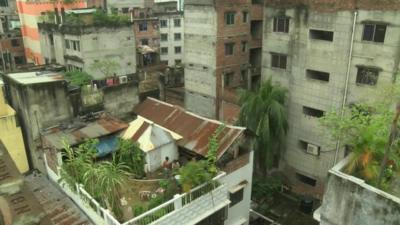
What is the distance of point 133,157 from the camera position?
17.1 m

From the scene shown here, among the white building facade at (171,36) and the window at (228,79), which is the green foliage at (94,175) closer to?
the window at (228,79)

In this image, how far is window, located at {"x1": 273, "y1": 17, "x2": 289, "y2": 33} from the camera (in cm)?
2638

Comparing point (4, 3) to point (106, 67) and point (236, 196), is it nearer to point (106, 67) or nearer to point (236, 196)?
point (106, 67)

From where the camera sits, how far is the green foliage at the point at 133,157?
17.0m

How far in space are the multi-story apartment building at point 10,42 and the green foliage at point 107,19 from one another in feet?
62.6

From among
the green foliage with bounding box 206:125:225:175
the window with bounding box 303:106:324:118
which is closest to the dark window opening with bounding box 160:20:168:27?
the window with bounding box 303:106:324:118

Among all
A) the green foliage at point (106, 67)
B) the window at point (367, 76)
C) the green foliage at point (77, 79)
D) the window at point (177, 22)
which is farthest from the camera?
the window at point (177, 22)

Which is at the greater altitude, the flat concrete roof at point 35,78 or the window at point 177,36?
the flat concrete roof at point 35,78

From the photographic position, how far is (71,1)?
144ft

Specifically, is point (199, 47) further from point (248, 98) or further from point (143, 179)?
point (143, 179)

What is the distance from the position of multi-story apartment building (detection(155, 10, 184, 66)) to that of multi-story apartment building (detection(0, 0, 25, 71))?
72.2 ft

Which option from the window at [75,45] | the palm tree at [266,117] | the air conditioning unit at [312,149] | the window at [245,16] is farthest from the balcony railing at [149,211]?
the window at [75,45]

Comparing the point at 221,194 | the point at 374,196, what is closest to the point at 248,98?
the point at 221,194

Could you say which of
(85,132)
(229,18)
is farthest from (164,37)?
(85,132)
